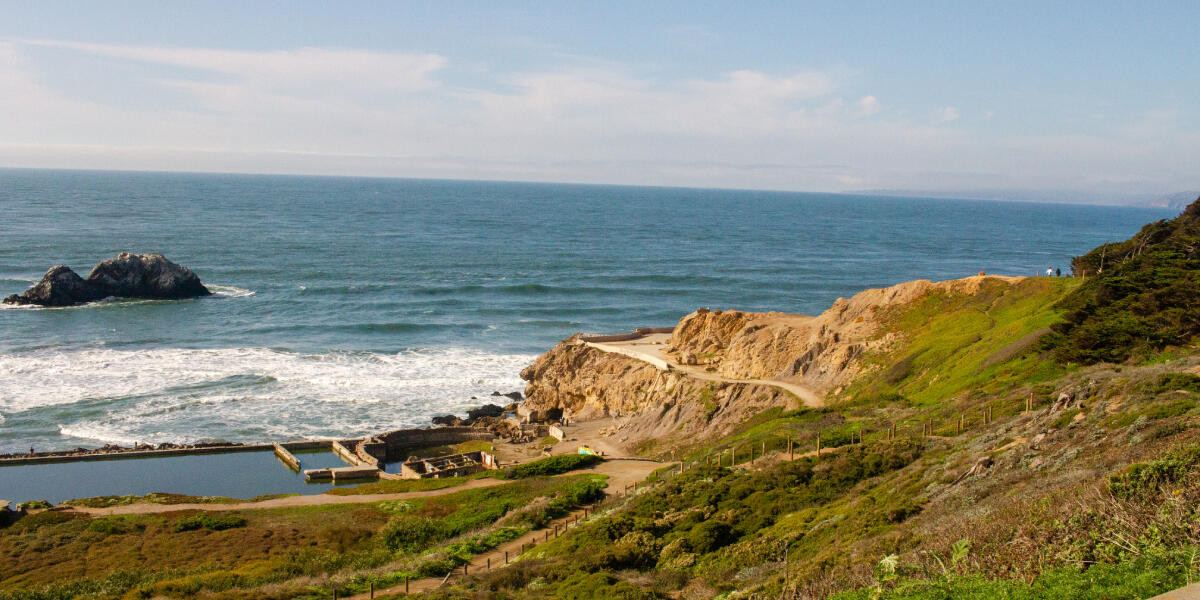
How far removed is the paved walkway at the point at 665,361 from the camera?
43.8 m

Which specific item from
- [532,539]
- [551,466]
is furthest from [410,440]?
[532,539]

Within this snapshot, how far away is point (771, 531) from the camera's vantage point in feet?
68.8

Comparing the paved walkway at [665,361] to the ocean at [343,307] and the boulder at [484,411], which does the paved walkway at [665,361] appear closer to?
the boulder at [484,411]

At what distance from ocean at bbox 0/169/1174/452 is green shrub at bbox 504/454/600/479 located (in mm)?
16822

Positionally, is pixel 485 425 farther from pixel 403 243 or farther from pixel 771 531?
pixel 403 243

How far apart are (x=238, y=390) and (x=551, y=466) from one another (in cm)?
3129

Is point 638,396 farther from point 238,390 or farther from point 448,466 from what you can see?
point 238,390

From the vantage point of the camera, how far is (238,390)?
5788 cm

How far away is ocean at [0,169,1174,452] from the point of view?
2142 inches

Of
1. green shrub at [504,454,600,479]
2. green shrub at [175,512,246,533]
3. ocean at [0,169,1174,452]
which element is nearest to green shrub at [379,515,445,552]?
green shrub at [175,512,246,533]

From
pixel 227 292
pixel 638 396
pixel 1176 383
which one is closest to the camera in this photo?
pixel 1176 383

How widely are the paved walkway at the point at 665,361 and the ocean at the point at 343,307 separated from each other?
414 inches

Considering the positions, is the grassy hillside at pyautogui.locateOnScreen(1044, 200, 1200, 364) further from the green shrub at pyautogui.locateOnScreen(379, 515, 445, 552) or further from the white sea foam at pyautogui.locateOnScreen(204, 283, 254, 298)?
the white sea foam at pyautogui.locateOnScreen(204, 283, 254, 298)

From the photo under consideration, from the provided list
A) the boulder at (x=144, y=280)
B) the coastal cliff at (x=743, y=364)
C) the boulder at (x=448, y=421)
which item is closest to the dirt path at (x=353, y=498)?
the coastal cliff at (x=743, y=364)
